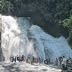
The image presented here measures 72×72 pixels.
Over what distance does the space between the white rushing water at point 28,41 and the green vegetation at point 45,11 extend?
5.94ft

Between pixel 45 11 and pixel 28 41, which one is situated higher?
pixel 45 11

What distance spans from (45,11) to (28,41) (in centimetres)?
947

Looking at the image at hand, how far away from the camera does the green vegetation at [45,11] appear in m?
35.7

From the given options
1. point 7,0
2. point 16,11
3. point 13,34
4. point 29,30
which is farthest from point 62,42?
point 7,0

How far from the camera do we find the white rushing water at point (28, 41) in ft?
94.6

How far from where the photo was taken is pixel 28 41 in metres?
30.4

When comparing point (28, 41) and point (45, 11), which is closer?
point (28, 41)

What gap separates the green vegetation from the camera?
35.7 metres

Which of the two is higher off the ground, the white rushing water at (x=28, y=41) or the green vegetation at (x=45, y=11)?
the green vegetation at (x=45, y=11)

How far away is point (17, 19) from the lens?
35.9m

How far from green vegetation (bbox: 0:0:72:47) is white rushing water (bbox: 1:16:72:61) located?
71.2 inches

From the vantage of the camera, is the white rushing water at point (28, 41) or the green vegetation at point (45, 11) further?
the green vegetation at point (45, 11)

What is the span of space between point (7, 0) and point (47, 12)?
8.22 m

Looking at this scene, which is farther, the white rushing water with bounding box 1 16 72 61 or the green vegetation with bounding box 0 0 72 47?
the green vegetation with bounding box 0 0 72 47
